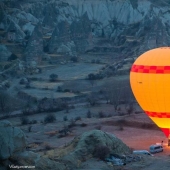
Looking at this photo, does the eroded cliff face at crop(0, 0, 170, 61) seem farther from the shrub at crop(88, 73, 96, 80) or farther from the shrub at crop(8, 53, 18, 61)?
the shrub at crop(88, 73, 96, 80)

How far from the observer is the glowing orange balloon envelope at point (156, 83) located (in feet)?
63.5

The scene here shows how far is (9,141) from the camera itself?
13.8 metres

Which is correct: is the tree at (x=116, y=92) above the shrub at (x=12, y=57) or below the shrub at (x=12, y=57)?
above

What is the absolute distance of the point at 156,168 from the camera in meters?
16.5

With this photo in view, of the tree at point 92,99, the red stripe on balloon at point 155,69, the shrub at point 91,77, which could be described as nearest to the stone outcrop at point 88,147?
the red stripe on balloon at point 155,69

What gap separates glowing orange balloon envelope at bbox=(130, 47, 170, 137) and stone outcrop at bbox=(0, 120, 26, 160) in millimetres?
7323

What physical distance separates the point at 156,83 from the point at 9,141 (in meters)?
7.76

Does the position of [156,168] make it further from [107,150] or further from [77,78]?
[77,78]

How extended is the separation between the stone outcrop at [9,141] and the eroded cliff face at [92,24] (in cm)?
3899

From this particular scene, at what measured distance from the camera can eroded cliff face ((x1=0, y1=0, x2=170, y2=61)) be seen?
2255 inches

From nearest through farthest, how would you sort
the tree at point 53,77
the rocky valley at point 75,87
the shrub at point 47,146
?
the rocky valley at point 75,87 < the shrub at point 47,146 < the tree at point 53,77

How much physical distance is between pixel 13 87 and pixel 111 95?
9866mm

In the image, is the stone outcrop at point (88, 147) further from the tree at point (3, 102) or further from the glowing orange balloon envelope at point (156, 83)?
the tree at point (3, 102)

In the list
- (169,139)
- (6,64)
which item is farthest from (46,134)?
(6,64)
